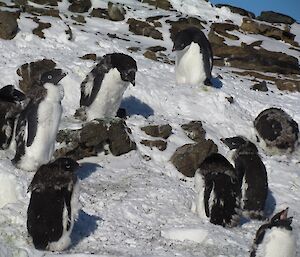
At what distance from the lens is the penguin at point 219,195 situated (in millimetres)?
8320

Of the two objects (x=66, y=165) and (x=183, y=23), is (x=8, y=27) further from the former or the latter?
(x=66, y=165)

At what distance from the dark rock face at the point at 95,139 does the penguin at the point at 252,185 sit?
1859mm

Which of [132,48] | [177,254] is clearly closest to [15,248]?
[177,254]

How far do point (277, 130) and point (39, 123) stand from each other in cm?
502

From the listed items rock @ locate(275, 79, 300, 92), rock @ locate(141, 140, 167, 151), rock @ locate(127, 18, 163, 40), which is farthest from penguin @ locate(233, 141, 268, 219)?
rock @ locate(127, 18, 163, 40)

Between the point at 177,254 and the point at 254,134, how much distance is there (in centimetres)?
581

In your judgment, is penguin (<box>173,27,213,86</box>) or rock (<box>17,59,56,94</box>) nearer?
rock (<box>17,59,56,94</box>)

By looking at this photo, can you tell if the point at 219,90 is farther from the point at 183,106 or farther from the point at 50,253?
the point at 50,253

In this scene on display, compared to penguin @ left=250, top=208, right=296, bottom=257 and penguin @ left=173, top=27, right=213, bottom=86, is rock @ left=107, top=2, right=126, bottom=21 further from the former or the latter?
penguin @ left=250, top=208, right=296, bottom=257

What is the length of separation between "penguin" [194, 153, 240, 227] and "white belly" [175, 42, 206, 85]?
5960mm

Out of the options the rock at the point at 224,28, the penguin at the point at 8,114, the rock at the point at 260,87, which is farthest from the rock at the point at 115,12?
the penguin at the point at 8,114

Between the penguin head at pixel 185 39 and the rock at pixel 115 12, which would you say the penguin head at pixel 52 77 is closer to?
the penguin head at pixel 185 39

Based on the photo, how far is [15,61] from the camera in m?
13.3

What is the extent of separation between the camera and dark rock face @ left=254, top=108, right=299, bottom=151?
1223 centimetres
